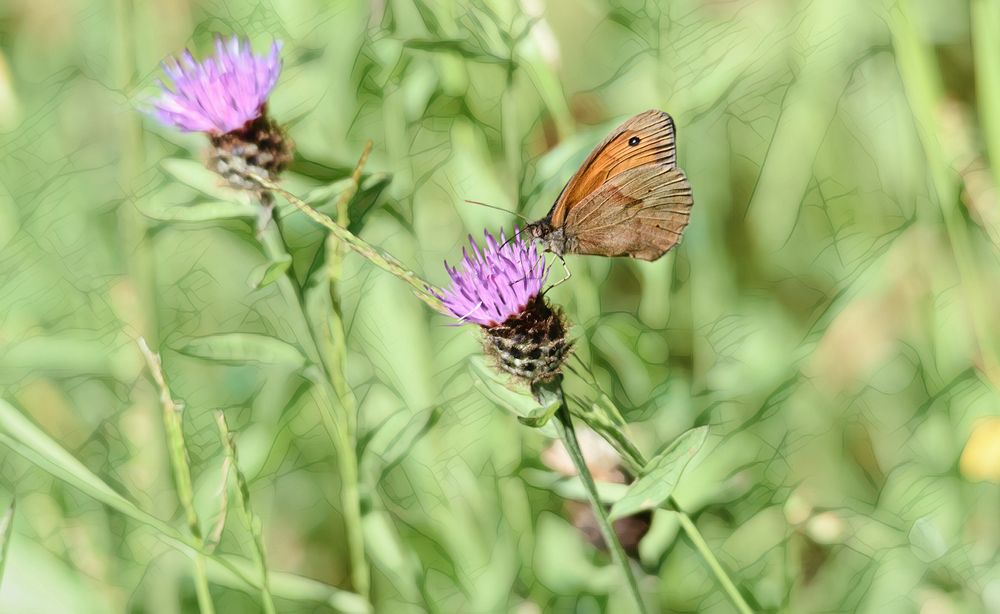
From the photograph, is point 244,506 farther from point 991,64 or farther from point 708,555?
point 991,64

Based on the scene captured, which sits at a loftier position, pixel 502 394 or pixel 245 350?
pixel 245 350

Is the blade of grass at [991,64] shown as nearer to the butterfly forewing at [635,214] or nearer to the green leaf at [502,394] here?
the butterfly forewing at [635,214]

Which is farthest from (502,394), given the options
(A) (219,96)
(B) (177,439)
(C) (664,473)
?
(A) (219,96)

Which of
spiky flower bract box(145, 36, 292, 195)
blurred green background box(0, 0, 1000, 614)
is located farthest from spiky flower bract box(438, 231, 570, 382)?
spiky flower bract box(145, 36, 292, 195)

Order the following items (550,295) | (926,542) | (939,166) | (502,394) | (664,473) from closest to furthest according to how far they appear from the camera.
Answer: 1. (664,473)
2. (502,394)
3. (926,542)
4. (939,166)
5. (550,295)

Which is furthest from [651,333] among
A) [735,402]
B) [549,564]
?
[549,564]

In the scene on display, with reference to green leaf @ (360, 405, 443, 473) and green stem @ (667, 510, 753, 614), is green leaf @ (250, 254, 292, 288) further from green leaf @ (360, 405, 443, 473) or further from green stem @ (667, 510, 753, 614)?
green stem @ (667, 510, 753, 614)

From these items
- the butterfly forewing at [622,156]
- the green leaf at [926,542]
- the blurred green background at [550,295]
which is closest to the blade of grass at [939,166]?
the blurred green background at [550,295]
